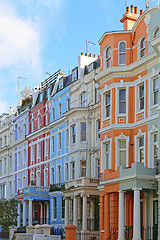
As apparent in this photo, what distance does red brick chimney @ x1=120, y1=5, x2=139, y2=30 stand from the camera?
116ft

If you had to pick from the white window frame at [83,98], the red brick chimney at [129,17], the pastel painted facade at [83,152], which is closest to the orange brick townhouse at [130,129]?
the red brick chimney at [129,17]

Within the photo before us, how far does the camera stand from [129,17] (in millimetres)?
35344

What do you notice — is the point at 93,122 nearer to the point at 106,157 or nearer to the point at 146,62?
the point at 106,157

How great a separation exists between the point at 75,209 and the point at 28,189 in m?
11.1

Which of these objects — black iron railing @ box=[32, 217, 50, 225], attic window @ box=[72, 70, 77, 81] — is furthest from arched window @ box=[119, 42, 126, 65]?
black iron railing @ box=[32, 217, 50, 225]

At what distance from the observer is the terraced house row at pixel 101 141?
91.6 ft

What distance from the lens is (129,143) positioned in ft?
101

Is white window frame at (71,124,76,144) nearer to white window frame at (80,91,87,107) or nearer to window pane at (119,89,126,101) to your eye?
white window frame at (80,91,87,107)

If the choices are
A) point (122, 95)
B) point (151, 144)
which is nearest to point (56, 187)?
point (122, 95)

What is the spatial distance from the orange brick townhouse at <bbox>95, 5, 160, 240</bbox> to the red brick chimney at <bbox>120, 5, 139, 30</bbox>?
281cm

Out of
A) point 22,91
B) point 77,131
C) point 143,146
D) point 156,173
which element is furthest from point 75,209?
point 22,91

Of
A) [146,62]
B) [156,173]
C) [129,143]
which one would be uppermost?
[146,62]

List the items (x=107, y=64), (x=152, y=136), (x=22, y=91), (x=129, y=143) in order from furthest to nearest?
(x=22, y=91) < (x=107, y=64) < (x=129, y=143) < (x=152, y=136)

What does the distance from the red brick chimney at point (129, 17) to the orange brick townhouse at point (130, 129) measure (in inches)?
111
